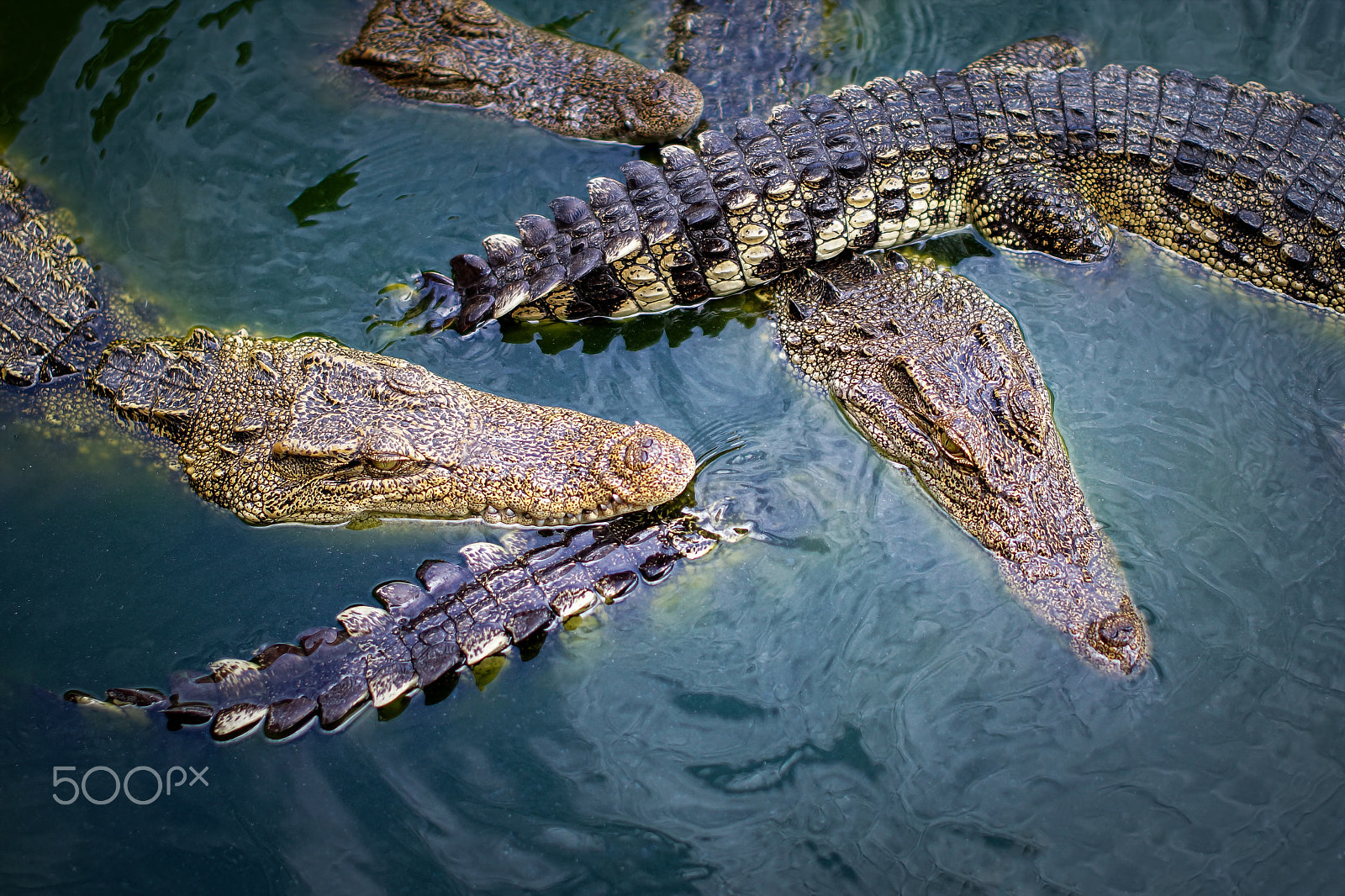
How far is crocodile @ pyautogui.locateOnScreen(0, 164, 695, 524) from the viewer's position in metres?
3.88

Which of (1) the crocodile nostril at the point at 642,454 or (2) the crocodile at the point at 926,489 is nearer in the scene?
(2) the crocodile at the point at 926,489

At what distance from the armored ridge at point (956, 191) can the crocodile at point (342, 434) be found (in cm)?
67

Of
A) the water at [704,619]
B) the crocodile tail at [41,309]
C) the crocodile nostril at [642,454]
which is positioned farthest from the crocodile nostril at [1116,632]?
the crocodile tail at [41,309]

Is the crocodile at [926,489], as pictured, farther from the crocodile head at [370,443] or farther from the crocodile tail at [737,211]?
the crocodile tail at [737,211]

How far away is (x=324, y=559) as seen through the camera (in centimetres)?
412

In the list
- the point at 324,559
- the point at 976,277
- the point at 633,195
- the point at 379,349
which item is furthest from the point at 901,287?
the point at 324,559

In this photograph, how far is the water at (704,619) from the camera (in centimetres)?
343

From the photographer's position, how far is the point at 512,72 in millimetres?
5328

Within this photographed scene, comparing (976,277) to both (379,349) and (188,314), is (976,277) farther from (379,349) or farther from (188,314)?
(188,314)

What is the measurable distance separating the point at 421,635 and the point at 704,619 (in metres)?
1.24

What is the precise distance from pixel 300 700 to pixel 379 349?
1958 mm

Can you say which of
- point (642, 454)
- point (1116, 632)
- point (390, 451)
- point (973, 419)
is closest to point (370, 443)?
point (390, 451)

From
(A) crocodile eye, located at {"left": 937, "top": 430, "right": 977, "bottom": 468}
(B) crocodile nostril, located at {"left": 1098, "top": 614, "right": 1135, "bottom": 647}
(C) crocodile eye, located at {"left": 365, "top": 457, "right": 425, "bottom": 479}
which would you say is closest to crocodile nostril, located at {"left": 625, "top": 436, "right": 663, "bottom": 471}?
(C) crocodile eye, located at {"left": 365, "top": 457, "right": 425, "bottom": 479}

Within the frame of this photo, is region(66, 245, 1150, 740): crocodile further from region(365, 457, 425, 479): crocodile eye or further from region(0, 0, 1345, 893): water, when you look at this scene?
region(365, 457, 425, 479): crocodile eye
